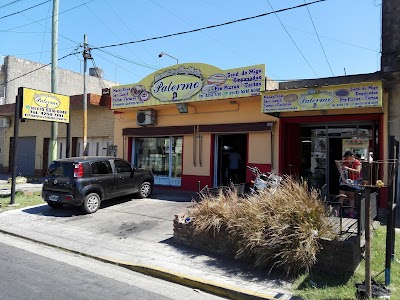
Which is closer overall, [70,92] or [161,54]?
[161,54]

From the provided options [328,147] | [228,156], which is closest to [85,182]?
[228,156]

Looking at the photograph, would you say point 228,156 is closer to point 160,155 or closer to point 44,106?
point 160,155

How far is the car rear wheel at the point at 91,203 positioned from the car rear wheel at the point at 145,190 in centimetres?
196

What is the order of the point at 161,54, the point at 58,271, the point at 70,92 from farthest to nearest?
the point at 70,92 → the point at 161,54 → the point at 58,271

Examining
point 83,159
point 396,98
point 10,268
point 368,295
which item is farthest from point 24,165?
point 368,295

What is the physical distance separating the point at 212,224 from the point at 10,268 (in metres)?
3.49

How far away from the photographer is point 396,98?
409 inches

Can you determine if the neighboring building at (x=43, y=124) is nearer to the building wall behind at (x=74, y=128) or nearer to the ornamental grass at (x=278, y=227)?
the building wall behind at (x=74, y=128)

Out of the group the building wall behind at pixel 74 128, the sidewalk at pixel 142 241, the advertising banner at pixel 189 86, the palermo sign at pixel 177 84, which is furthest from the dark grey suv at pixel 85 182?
the building wall behind at pixel 74 128

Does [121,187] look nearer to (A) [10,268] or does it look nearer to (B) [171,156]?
(B) [171,156]

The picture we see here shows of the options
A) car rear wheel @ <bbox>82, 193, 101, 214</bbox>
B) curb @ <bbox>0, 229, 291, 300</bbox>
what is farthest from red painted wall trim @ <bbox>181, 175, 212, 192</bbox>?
curb @ <bbox>0, 229, 291, 300</bbox>

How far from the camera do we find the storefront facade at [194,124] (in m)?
12.4

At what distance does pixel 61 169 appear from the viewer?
10.4 m

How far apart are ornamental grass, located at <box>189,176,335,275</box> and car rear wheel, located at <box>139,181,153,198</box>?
592cm
